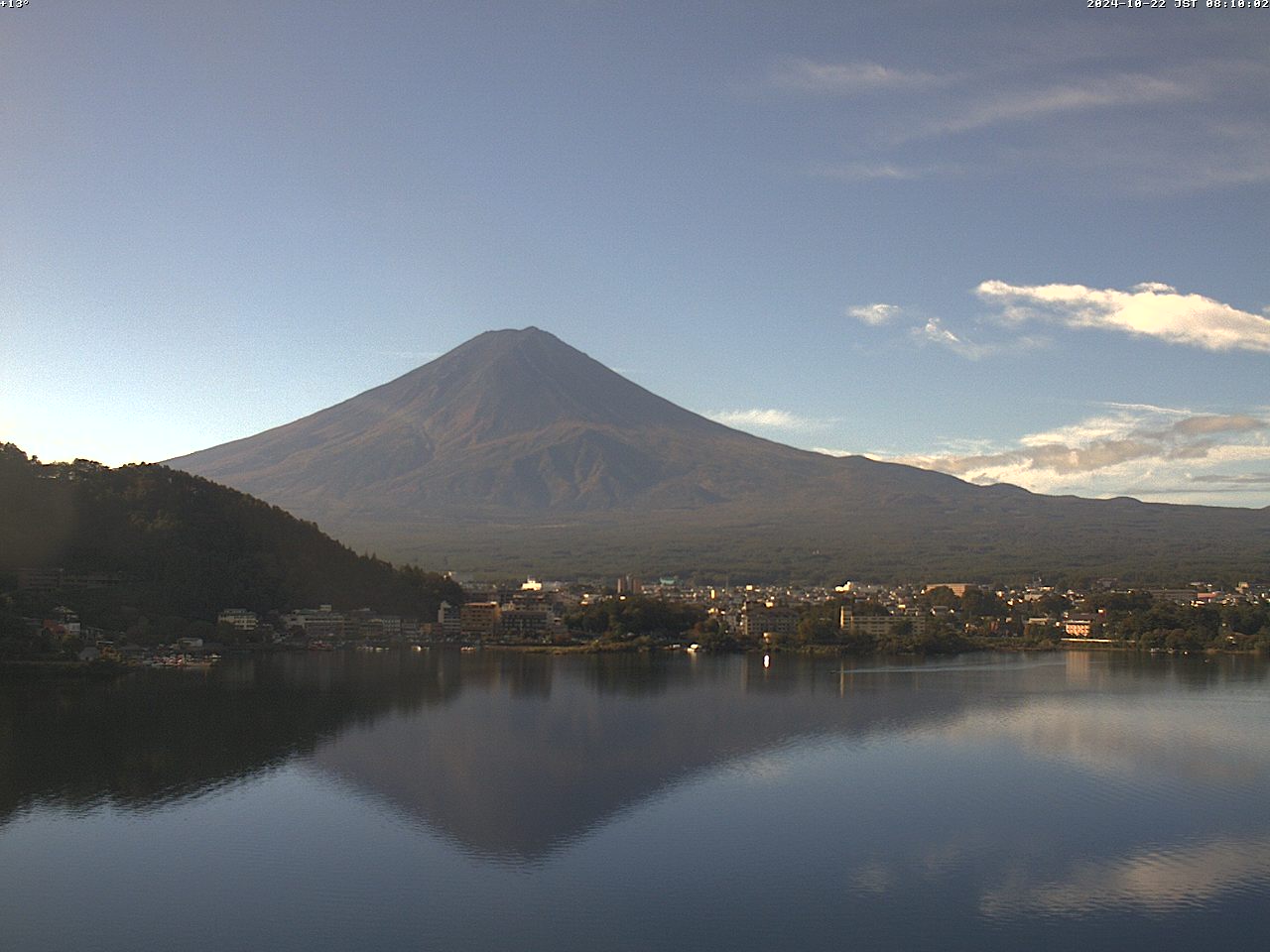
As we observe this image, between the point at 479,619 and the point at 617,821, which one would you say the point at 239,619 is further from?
the point at 617,821

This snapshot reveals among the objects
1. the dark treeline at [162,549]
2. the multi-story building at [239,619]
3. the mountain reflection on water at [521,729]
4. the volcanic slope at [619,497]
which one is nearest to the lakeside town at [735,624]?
the multi-story building at [239,619]

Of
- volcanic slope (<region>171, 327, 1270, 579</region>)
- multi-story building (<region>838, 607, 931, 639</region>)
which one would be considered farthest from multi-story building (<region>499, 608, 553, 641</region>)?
volcanic slope (<region>171, 327, 1270, 579</region>)

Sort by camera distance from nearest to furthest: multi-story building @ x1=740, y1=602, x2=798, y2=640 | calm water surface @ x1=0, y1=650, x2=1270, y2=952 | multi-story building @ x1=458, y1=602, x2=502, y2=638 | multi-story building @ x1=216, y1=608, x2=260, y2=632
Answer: calm water surface @ x1=0, y1=650, x2=1270, y2=952 < multi-story building @ x1=216, y1=608, x2=260, y2=632 < multi-story building @ x1=458, y1=602, x2=502, y2=638 < multi-story building @ x1=740, y1=602, x2=798, y2=640

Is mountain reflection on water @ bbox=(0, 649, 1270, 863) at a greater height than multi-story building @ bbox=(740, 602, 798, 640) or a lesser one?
lesser

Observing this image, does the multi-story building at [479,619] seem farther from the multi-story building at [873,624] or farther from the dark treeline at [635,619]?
the multi-story building at [873,624]

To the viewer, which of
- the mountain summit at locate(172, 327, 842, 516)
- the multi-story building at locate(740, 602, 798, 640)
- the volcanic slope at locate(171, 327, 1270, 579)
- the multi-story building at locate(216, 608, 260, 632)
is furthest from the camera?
the mountain summit at locate(172, 327, 842, 516)

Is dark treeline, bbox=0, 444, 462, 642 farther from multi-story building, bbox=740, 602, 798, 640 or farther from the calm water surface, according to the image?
multi-story building, bbox=740, 602, 798, 640
